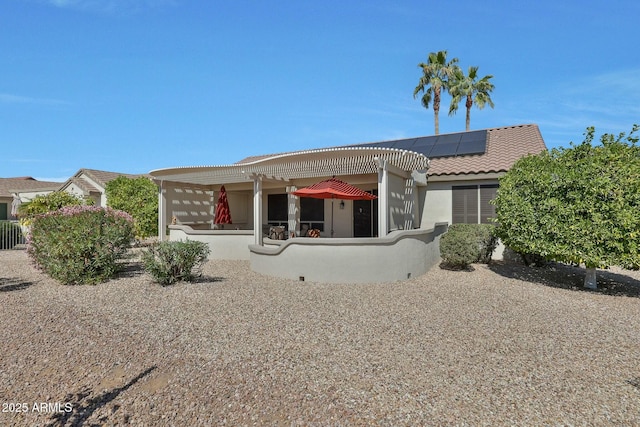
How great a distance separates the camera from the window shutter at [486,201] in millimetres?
12898

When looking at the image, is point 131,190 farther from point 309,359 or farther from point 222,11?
point 309,359

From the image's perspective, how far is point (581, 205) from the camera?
8.05 metres

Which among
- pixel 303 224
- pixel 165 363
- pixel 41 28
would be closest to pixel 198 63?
pixel 41 28

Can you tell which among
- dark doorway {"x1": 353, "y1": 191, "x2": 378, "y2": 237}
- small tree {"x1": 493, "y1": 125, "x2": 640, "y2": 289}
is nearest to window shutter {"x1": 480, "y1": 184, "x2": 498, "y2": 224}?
small tree {"x1": 493, "y1": 125, "x2": 640, "y2": 289}

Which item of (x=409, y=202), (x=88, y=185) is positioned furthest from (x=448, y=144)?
(x=88, y=185)

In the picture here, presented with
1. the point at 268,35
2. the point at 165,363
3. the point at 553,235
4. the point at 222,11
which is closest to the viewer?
the point at 165,363

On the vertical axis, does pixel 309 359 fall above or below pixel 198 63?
below

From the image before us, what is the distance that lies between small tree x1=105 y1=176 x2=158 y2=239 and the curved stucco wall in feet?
34.6

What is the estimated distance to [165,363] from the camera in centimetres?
409

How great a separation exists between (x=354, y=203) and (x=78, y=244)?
10215mm

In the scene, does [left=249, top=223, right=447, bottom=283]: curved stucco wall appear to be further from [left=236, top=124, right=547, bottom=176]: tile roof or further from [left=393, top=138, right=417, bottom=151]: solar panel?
[left=393, top=138, right=417, bottom=151]: solar panel

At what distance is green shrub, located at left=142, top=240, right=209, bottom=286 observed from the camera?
8.05 meters

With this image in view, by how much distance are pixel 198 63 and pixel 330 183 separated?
577cm

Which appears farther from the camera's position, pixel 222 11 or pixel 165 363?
pixel 222 11
